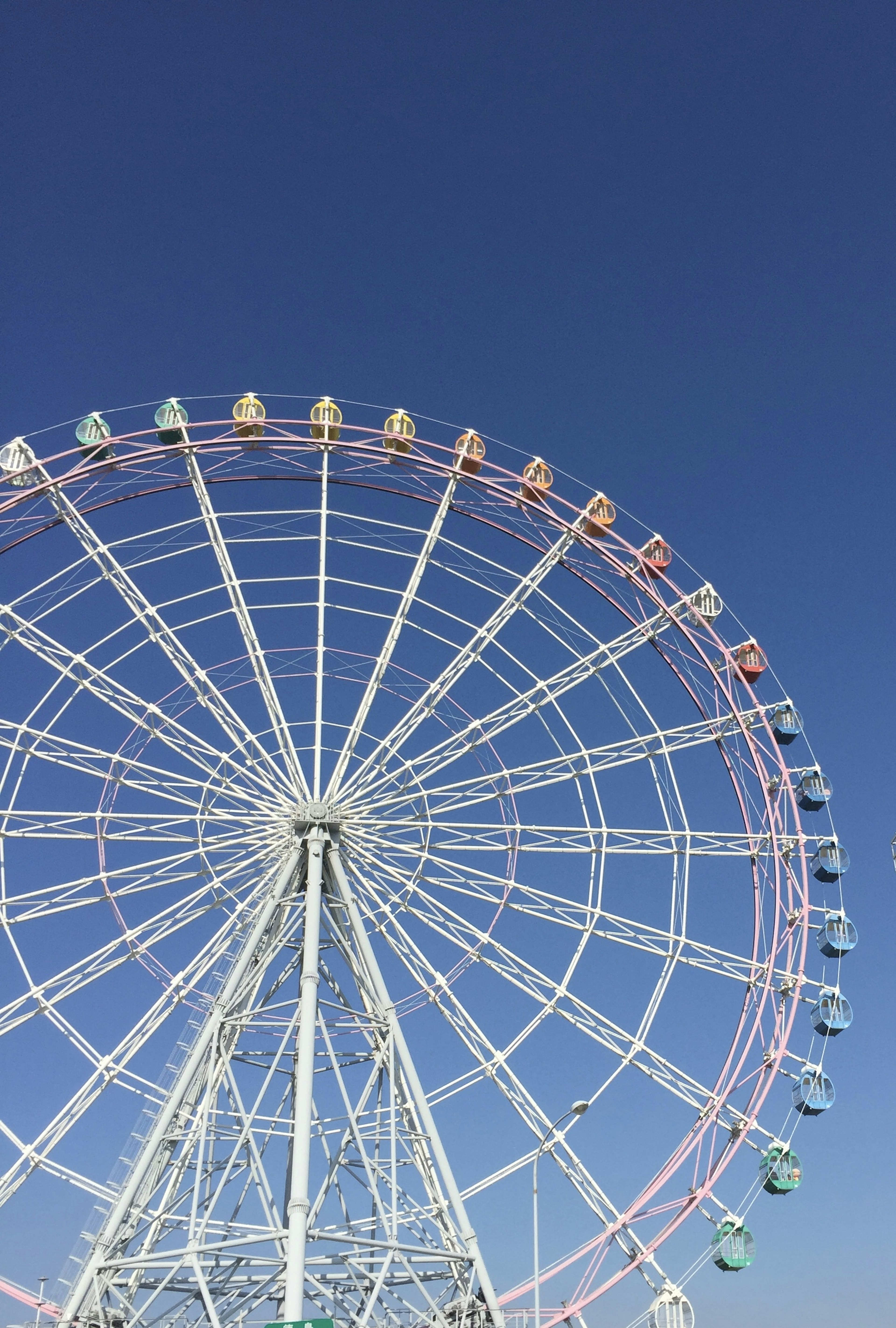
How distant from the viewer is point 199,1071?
878 inches

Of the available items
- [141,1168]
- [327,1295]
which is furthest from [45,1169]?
[327,1295]

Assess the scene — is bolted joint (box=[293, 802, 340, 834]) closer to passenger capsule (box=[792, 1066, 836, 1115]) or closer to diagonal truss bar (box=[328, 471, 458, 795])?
diagonal truss bar (box=[328, 471, 458, 795])

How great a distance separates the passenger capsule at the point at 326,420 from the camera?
27.3 m

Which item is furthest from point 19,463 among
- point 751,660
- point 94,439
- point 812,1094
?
point 812,1094

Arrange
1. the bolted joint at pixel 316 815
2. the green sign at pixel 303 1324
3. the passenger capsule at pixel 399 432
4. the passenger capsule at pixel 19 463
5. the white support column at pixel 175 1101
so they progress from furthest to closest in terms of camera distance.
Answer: the passenger capsule at pixel 399 432 < the passenger capsule at pixel 19 463 < the bolted joint at pixel 316 815 < the white support column at pixel 175 1101 < the green sign at pixel 303 1324

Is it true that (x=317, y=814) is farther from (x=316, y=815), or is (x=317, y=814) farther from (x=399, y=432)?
(x=399, y=432)

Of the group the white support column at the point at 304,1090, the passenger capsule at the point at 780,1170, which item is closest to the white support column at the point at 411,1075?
the white support column at the point at 304,1090

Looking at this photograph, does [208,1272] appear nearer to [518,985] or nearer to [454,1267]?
[454,1267]

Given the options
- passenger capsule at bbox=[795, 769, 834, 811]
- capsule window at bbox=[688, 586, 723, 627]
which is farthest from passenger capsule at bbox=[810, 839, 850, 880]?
capsule window at bbox=[688, 586, 723, 627]

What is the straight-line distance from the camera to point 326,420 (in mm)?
27422

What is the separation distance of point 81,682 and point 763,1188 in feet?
56.4

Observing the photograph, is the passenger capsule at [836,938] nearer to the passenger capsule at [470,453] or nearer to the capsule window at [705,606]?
the capsule window at [705,606]

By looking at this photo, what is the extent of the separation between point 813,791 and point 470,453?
1133 cm

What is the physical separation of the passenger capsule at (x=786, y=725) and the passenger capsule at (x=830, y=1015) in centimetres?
574
